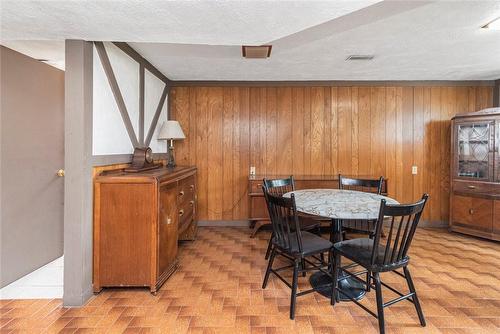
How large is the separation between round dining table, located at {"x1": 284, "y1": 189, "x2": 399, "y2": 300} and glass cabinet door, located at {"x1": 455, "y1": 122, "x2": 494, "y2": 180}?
222 centimetres

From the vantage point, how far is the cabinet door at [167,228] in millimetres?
2260

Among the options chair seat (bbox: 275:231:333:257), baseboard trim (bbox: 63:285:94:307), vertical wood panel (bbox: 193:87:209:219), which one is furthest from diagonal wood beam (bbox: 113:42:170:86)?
chair seat (bbox: 275:231:333:257)

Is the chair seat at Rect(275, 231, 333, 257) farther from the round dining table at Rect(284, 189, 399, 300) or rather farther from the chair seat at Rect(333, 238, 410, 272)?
the round dining table at Rect(284, 189, 399, 300)

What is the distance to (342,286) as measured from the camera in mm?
2266

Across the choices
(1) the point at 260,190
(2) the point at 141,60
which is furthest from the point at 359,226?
(2) the point at 141,60

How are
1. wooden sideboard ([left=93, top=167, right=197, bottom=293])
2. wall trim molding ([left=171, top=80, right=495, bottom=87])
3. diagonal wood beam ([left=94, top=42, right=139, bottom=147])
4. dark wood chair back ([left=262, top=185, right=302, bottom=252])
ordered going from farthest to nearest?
1. wall trim molding ([left=171, top=80, right=495, bottom=87])
2. diagonal wood beam ([left=94, top=42, right=139, bottom=147])
3. wooden sideboard ([left=93, top=167, right=197, bottom=293])
4. dark wood chair back ([left=262, top=185, right=302, bottom=252])

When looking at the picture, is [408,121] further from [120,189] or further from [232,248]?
[120,189]

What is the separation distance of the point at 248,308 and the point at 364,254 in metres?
0.96

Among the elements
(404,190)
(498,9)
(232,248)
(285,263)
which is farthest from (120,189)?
(404,190)

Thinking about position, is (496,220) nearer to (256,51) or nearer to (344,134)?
(344,134)

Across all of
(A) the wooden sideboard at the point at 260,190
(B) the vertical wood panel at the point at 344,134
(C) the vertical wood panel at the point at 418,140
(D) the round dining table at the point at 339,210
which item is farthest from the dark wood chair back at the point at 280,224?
(C) the vertical wood panel at the point at 418,140

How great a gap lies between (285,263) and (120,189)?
180 centimetres

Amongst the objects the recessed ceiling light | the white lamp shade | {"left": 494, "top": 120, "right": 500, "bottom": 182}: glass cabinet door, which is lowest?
{"left": 494, "top": 120, "right": 500, "bottom": 182}: glass cabinet door

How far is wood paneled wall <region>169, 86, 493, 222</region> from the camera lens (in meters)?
4.05
